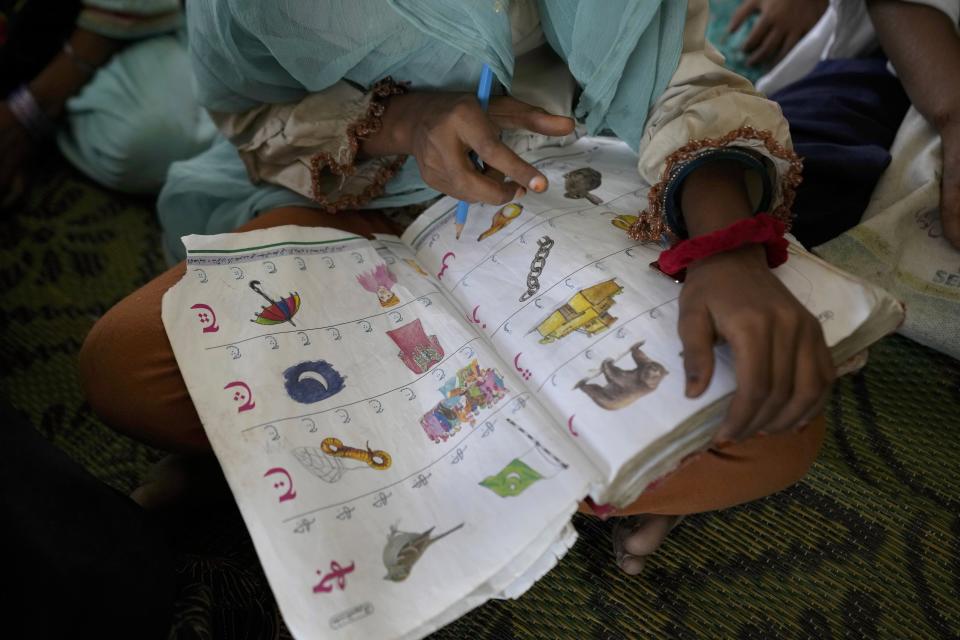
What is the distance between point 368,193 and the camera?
70cm

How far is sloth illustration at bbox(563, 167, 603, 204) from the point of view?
65 centimetres

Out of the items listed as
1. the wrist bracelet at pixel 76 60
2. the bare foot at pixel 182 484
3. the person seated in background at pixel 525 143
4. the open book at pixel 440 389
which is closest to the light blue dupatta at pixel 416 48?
the person seated in background at pixel 525 143

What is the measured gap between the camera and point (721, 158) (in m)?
0.54

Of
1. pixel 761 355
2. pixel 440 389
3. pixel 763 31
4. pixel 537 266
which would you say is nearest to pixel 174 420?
pixel 440 389

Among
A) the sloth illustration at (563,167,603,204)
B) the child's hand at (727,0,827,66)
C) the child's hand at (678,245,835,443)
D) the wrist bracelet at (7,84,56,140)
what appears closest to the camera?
the child's hand at (678,245,835,443)

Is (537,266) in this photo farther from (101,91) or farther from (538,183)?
(101,91)

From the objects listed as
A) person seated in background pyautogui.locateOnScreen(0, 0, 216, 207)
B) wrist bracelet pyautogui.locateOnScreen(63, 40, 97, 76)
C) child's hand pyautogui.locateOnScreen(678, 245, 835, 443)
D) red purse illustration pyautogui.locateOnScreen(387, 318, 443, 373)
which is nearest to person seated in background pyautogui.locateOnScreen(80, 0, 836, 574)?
child's hand pyautogui.locateOnScreen(678, 245, 835, 443)

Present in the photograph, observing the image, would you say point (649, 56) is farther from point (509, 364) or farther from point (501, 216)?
point (509, 364)

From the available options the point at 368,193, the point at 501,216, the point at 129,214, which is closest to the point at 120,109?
the point at 129,214

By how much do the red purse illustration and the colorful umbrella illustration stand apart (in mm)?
87

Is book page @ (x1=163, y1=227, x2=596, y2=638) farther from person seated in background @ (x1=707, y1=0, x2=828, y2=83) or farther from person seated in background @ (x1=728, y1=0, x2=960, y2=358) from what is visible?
person seated in background @ (x1=707, y1=0, x2=828, y2=83)

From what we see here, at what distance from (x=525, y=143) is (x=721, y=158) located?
0.23 m

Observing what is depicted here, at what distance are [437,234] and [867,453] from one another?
52 centimetres

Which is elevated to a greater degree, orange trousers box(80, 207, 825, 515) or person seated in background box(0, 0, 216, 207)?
person seated in background box(0, 0, 216, 207)
